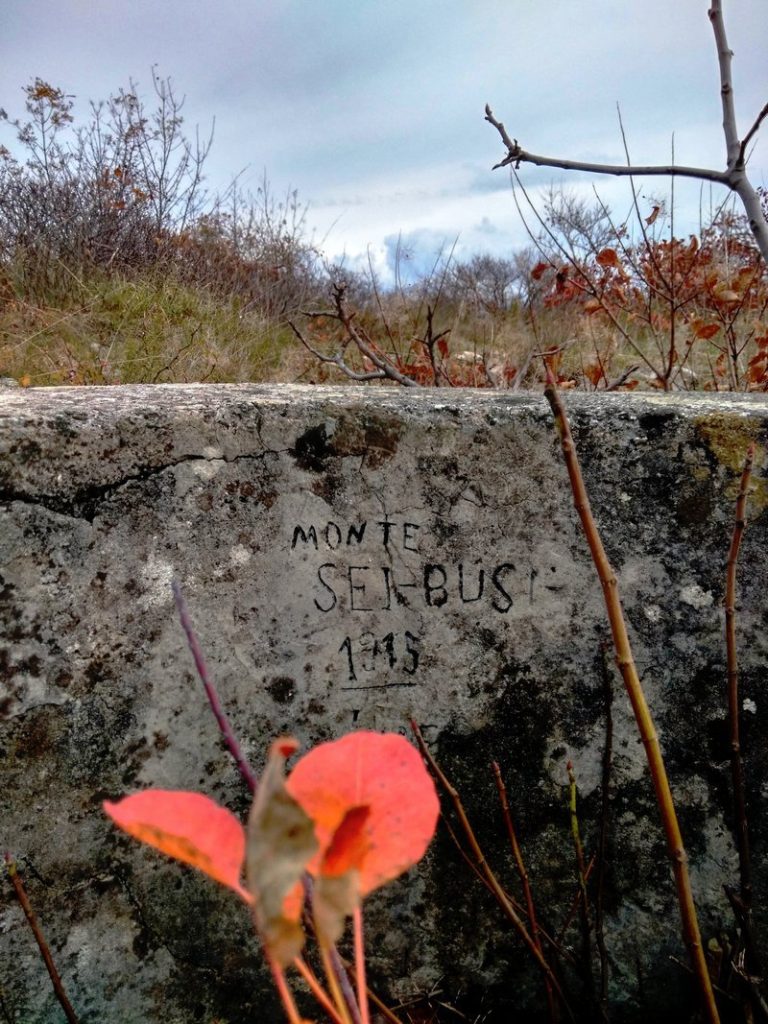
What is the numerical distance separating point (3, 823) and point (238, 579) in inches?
18.7

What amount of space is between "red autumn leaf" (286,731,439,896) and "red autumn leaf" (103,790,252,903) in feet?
0.14

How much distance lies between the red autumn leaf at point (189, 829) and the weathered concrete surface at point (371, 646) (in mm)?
763

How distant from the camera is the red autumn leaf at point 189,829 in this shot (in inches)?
15.2

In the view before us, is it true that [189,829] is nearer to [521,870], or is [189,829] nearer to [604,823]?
[521,870]

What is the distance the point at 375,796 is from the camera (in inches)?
17.6

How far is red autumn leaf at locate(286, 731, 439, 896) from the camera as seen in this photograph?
0.44 m

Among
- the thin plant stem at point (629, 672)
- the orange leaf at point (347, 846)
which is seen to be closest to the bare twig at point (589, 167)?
the thin plant stem at point (629, 672)

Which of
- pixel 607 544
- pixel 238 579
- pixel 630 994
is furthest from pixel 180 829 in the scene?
pixel 630 994

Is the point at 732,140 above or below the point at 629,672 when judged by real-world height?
above

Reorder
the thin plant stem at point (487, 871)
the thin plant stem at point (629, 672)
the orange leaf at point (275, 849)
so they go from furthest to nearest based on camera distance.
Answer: the thin plant stem at point (487, 871)
the thin plant stem at point (629, 672)
the orange leaf at point (275, 849)

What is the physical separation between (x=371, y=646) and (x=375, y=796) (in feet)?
2.59

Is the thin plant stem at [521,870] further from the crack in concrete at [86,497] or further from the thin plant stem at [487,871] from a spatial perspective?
the crack in concrete at [86,497]

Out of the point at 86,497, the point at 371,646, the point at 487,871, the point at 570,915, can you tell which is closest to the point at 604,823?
→ the point at 570,915

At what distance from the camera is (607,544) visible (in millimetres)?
1235
